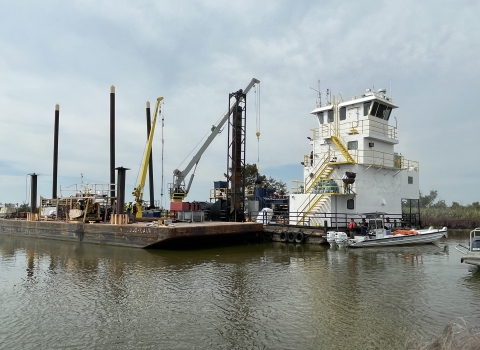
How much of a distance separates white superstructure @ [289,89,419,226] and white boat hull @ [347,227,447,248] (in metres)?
2.28

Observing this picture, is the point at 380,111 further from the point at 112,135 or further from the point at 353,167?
the point at 112,135

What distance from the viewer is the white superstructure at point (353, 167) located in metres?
23.2

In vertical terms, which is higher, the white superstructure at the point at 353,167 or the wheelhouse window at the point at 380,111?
the wheelhouse window at the point at 380,111

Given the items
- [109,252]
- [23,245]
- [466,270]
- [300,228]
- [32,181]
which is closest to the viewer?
[466,270]

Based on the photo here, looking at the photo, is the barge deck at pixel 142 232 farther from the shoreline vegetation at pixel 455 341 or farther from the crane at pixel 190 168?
the shoreline vegetation at pixel 455 341

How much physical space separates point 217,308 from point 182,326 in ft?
4.81

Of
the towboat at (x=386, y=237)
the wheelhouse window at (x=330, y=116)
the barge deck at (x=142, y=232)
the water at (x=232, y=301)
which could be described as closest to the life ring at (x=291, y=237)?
A: the barge deck at (x=142, y=232)

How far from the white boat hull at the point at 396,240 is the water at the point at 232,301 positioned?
2.42 meters

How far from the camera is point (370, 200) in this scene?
78.4 ft

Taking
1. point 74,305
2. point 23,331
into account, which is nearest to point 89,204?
point 74,305

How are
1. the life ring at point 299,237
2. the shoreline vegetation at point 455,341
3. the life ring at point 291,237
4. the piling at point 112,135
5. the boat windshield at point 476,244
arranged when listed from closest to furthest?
the shoreline vegetation at point 455,341 < the boat windshield at point 476,244 < the life ring at point 299,237 < the life ring at point 291,237 < the piling at point 112,135

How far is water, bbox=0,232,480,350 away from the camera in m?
7.26

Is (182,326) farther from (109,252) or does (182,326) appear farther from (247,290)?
(109,252)

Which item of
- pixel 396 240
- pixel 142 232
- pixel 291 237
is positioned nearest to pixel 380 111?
pixel 396 240
